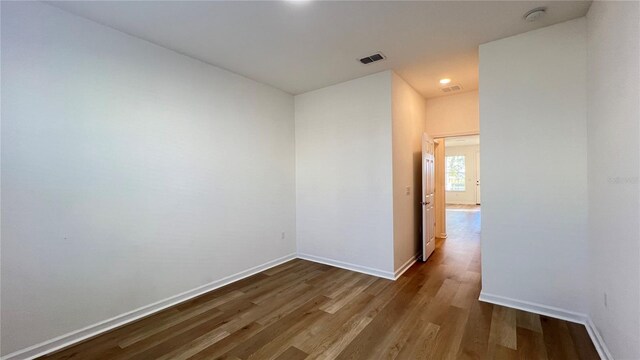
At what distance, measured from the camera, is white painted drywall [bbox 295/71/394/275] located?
140 inches

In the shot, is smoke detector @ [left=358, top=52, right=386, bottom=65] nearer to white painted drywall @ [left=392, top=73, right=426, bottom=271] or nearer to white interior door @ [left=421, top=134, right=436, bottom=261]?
white painted drywall @ [left=392, top=73, right=426, bottom=271]

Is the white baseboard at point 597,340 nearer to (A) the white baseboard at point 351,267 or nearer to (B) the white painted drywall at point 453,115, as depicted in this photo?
(A) the white baseboard at point 351,267

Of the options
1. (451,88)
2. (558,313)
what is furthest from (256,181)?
(558,313)

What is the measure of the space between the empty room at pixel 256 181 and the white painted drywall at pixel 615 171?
23 mm

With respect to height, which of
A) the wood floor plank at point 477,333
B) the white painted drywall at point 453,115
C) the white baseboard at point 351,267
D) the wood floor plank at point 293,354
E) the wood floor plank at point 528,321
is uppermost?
the white painted drywall at point 453,115

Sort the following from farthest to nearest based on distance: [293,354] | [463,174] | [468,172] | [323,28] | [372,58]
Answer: [463,174] < [468,172] < [372,58] < [323,28] < [293,354]

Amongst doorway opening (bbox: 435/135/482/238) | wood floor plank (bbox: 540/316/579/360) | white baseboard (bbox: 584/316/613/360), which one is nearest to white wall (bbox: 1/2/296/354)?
wood floor plank (bbox: 540/316/579/360)

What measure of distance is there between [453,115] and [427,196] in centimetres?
150

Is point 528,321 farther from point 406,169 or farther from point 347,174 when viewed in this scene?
point 347,174

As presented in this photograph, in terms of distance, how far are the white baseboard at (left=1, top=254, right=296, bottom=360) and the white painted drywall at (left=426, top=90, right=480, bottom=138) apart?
4008 millimetres

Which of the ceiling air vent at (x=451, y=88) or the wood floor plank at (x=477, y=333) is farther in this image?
the ceiling air vent at (x=451, y=88)

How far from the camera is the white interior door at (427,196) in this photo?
410 centimetres

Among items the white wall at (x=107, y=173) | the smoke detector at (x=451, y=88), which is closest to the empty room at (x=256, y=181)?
the white wall at (x=107, y=173)

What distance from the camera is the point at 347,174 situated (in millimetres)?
3916
